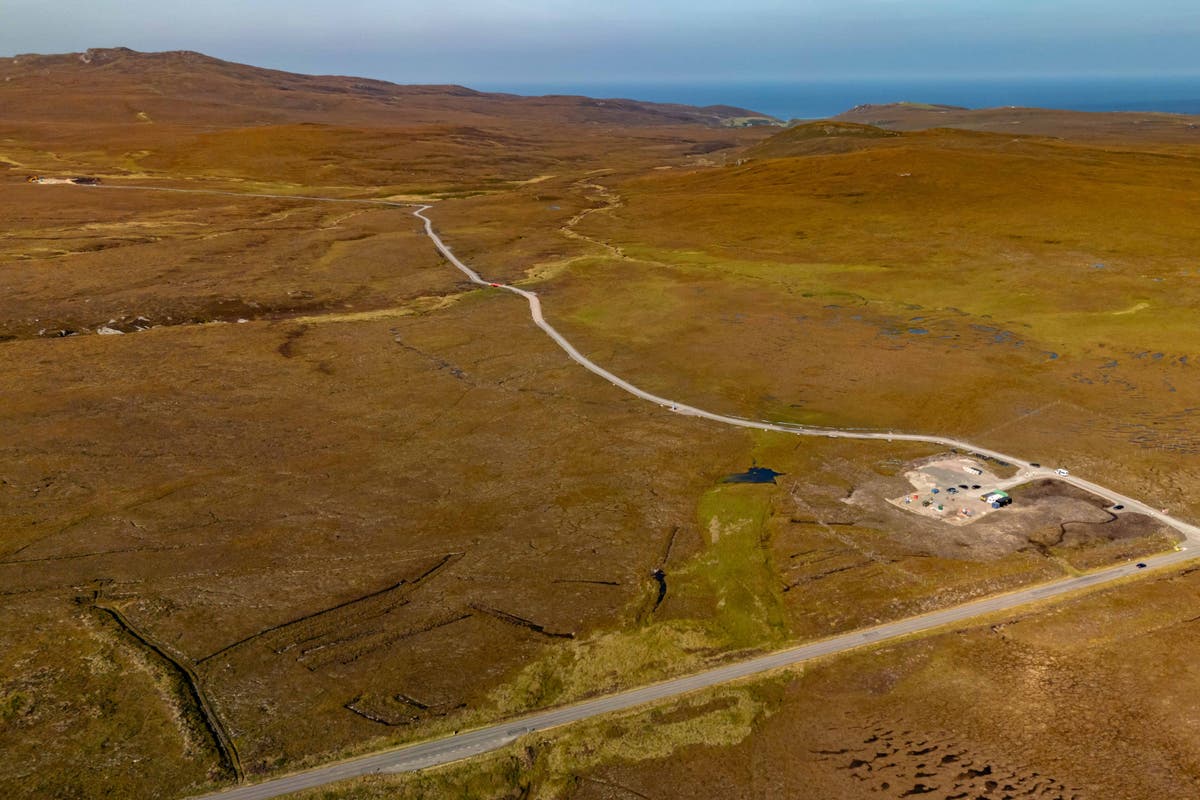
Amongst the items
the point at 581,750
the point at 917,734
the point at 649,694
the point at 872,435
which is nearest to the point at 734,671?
the point at 649,694

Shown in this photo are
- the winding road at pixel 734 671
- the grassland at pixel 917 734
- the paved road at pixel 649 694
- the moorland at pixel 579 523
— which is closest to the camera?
the grassland at pixel 917 734

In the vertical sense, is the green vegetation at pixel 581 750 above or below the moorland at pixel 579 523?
below

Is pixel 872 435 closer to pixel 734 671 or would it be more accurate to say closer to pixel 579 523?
pixel 579 523

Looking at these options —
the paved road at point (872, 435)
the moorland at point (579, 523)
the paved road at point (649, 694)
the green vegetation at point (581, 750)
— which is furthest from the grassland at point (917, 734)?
the paved road at point (872, 435)

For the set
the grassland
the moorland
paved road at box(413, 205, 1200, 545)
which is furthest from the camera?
paved road at box(413, 205, 1200, 545)

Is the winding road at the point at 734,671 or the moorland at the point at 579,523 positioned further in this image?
the moorland at the point at 579,523

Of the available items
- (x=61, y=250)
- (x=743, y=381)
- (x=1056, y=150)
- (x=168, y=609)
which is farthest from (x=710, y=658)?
(x=1056, y=150)

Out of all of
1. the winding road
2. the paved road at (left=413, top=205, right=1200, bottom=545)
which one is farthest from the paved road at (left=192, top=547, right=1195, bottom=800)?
the paved road at (left=413, top=205, right=1200, bottom=545)

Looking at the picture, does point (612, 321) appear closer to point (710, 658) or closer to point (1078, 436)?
point (1078, 436)

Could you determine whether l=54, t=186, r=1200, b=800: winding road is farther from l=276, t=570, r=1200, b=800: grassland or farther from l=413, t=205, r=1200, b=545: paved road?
l=276, t=570, r=1200, b=800: grassland

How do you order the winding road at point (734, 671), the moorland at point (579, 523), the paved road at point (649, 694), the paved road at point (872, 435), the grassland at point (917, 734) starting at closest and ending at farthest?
the grassland at point (917, 734) → the paved road at point (649, 694) → the winding road at point (734, 671) → the moorland at point (579, 523) → the paved road at point (872, 435)

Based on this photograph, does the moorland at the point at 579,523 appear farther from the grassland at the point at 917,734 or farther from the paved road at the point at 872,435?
the paved road at the point at 872,435
